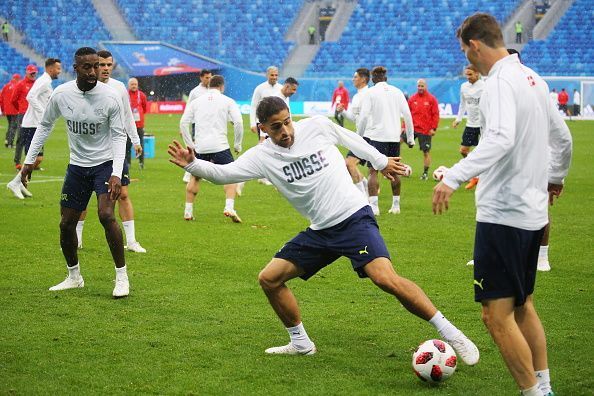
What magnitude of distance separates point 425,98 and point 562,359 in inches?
611

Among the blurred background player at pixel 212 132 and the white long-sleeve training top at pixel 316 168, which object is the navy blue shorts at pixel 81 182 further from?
the blurred background player at pixel 212 132

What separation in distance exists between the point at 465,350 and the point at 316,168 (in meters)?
1.69

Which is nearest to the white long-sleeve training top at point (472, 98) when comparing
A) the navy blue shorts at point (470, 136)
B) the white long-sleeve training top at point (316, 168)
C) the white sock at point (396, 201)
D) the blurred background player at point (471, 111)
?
the blurred background player at point (471, 111)

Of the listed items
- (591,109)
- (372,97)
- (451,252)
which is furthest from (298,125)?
(591,109)

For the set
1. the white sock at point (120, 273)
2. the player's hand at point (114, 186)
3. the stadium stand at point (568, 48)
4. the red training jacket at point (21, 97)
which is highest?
the player's hand at point (114, 186)

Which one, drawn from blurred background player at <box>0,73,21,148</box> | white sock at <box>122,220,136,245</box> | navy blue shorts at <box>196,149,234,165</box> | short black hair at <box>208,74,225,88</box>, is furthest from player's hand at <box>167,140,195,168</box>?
blurred background player at <box>0,73,21,148</box>

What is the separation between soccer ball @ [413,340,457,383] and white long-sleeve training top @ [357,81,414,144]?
9.39 metres

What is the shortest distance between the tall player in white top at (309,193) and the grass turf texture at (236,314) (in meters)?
0.62

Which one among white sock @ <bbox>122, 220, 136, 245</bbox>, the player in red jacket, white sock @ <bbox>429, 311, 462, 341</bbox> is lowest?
the player in red jacket

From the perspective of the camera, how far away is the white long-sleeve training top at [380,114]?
15.4 meters

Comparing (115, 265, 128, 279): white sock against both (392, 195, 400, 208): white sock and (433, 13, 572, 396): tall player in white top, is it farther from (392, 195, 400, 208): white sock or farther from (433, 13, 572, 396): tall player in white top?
(392, 195, 400, 208): white sock

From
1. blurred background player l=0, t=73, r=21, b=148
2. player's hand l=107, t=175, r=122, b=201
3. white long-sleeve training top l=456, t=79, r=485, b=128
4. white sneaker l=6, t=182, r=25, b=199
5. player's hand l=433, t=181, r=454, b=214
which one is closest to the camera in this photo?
player's hand l=433, t=181, r=454, b=214

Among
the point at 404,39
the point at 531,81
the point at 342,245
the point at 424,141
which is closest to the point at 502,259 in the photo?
the point at 531,81

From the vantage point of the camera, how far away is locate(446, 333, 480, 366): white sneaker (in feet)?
21.1
